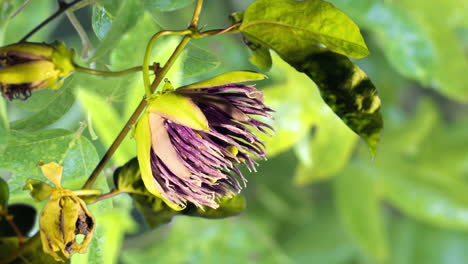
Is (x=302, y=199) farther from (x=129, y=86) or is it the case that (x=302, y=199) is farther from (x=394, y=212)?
(x=129, y=86)

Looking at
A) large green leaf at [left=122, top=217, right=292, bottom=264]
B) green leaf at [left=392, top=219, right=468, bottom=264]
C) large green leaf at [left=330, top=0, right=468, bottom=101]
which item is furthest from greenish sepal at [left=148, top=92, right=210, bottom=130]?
green leaf at [left=392, top=219, right=468, bottom=264]

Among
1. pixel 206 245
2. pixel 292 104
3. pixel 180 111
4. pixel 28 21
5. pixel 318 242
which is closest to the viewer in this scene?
pixel 180 111

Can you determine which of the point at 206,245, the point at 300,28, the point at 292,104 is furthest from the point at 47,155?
the point at 206,245

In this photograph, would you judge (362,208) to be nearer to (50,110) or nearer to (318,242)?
(318,242)

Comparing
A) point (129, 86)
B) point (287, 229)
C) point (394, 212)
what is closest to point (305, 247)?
point (287, 229)

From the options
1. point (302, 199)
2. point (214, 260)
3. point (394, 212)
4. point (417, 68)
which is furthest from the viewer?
point (394, 212)

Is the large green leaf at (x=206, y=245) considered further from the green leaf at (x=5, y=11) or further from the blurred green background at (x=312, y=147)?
the green leaf at (x=5, y=11)
